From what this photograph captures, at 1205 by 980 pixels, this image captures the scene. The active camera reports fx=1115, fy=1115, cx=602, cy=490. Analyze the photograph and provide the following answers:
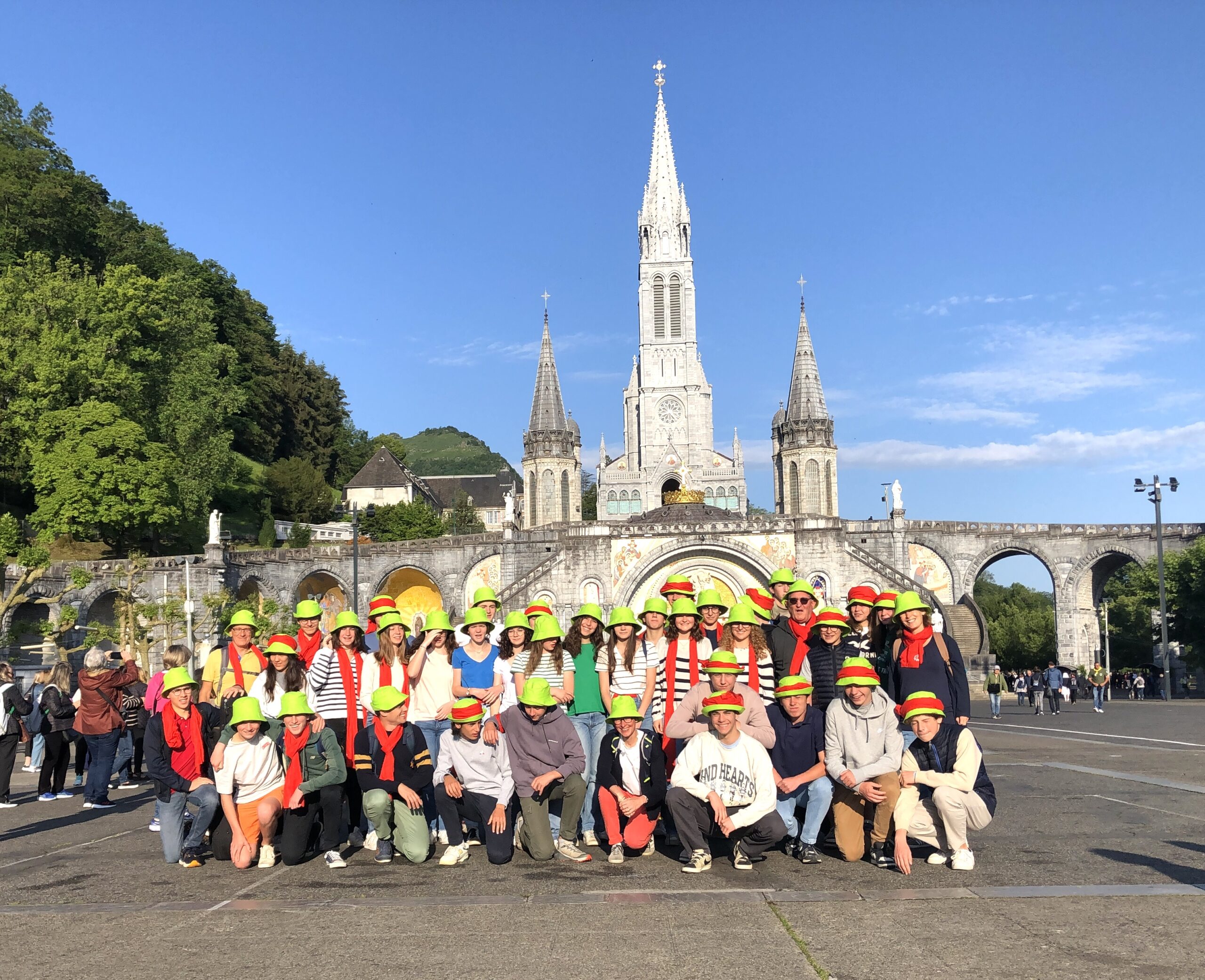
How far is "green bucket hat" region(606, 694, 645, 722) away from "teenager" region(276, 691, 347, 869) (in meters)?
1.96

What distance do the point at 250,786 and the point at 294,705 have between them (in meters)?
0.66

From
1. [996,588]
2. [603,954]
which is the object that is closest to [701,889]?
[603,954]

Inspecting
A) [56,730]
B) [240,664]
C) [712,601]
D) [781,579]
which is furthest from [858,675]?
[56,730]

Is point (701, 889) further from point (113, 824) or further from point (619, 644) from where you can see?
point (113, 824)

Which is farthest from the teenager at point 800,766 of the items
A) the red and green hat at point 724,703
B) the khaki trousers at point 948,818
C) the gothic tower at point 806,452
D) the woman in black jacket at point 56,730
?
the gothic tower at point 806,452

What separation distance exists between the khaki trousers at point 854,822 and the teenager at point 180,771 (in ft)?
14.6

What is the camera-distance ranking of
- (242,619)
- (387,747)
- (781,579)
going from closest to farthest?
(387,747), (242,619), (781,579)

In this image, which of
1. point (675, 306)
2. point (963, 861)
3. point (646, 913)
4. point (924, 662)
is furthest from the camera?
point (675, 306)

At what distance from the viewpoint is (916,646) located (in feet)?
26.0

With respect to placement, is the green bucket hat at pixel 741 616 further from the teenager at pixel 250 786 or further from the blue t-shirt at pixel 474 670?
the teenager at pixel 250 786

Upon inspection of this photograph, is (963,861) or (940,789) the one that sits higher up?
(940,789)

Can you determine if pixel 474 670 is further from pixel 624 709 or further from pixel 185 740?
pixel 185 740

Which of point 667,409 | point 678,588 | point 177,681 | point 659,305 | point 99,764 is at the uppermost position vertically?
point 659,305

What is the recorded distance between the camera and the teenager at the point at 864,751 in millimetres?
7340
